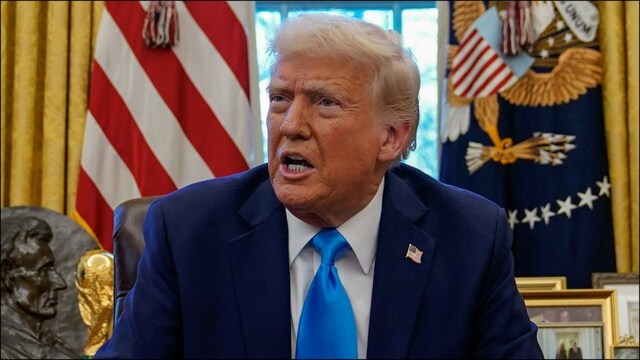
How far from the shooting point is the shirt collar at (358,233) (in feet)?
6.93

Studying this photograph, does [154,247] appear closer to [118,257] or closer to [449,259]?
[118,257]

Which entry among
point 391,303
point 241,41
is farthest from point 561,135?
point 391,303

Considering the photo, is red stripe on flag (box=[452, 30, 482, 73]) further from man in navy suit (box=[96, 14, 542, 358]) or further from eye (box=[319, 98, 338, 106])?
eye (box=[319, 98, 338, 106])

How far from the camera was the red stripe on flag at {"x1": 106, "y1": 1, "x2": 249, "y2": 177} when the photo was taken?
441 centimetres

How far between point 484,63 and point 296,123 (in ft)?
8.06

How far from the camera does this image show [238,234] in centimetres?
211

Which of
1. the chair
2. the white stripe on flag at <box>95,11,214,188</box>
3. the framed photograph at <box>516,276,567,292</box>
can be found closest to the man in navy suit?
the chair

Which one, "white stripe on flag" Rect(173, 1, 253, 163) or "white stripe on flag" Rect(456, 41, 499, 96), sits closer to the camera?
"white stripe on flag" Rect(456, 41, 499, 96)

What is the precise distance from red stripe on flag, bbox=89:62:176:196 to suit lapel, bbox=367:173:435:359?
232 cm

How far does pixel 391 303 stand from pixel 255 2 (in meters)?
2.96

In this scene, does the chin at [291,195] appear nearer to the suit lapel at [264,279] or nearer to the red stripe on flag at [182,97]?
the suit lapel at [264,279]

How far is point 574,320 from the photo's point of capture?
12.7 ft

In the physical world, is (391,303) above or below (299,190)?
below

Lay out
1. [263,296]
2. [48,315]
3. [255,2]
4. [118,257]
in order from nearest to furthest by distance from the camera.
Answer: [263,296], [118,257], [48,315], [255,2]
